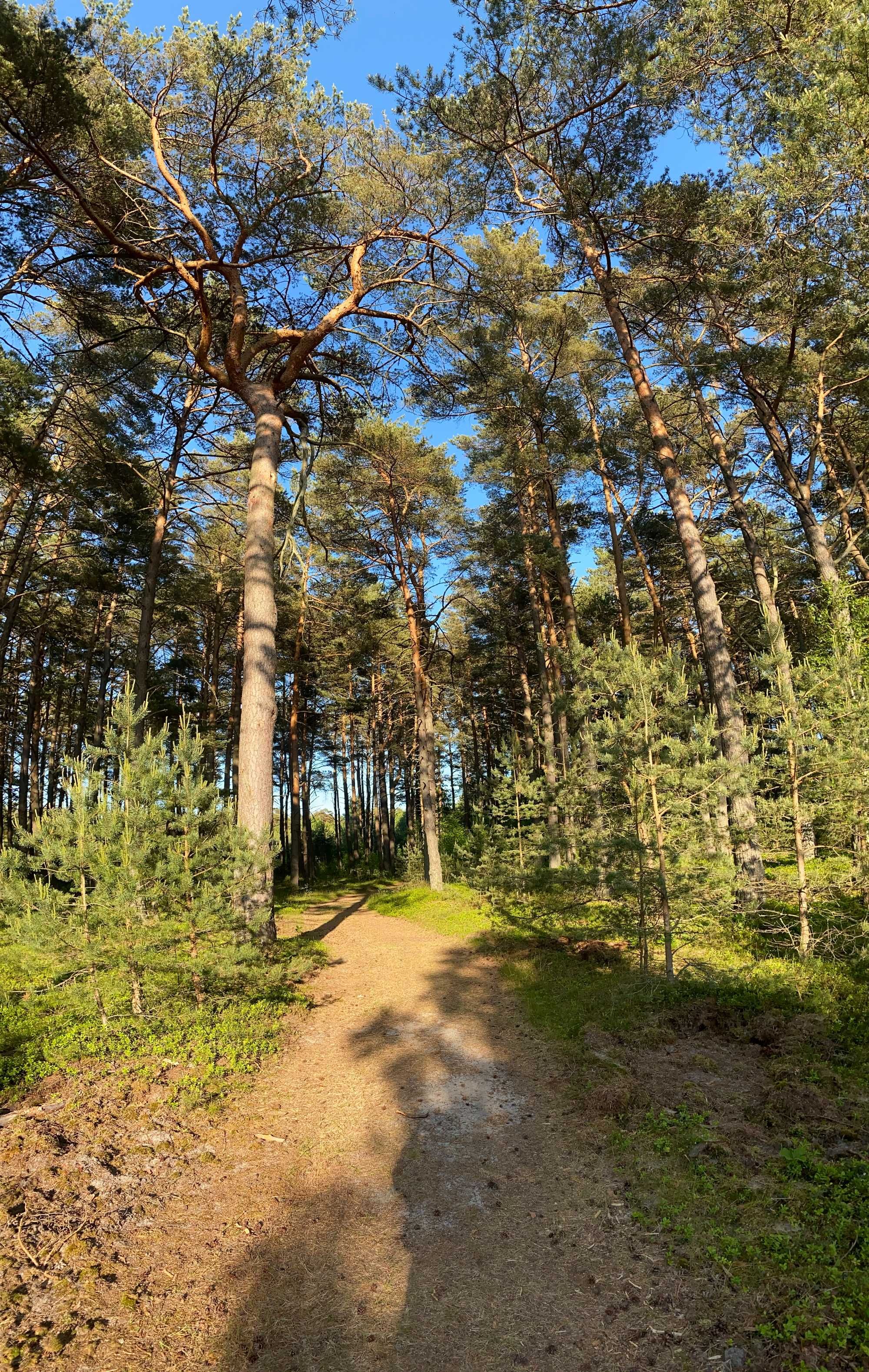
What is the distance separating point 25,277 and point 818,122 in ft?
38.4

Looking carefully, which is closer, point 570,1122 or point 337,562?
point 570,1122

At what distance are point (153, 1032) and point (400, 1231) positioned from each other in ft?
10.2

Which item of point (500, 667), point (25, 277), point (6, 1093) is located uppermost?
point (25, 277)

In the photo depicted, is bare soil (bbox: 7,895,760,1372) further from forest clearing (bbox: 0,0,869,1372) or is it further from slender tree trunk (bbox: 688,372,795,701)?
slender tree trunk (bbox: 688,372,795,701)

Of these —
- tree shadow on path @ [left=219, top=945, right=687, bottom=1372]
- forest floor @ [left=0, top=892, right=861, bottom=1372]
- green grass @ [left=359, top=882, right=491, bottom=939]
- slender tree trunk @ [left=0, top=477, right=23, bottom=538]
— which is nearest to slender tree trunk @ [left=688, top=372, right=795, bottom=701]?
green grass @ [left=359, top=882, right=491, bottom=939]

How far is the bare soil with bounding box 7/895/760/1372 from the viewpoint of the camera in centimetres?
301

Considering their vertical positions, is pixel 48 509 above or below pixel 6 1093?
above

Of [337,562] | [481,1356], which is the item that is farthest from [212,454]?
[481,1356]

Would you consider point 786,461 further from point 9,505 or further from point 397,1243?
point 9,505

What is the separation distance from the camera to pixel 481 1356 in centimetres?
303

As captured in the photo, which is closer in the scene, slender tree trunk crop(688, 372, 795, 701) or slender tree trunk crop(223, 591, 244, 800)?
slender tree trunk crop(688, 372, 795, 701)

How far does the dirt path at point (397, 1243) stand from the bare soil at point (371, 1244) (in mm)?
12

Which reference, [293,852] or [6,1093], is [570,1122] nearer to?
[6,1093]

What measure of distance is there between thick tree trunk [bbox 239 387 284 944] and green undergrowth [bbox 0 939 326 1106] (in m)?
0.82
